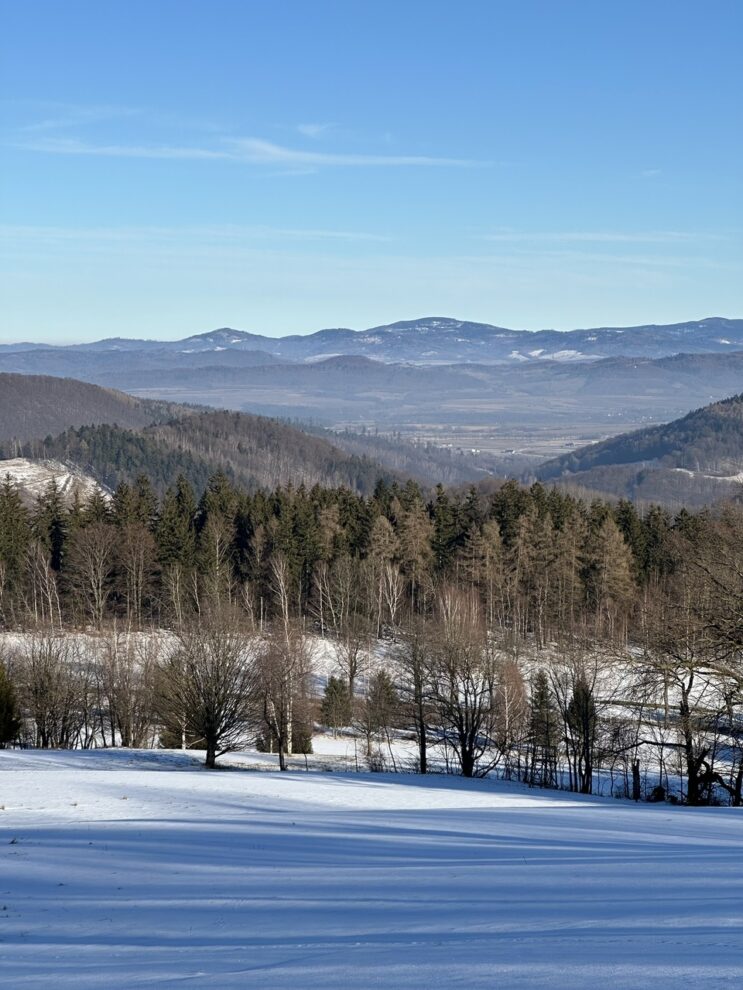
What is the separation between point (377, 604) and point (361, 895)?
52525 mm

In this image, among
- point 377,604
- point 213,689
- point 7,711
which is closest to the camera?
point 213,689

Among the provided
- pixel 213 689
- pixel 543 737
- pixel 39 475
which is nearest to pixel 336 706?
pixel 543 737

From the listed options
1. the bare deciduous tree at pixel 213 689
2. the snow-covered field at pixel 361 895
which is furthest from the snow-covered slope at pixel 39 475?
the snow-covered field at pixel 361 895

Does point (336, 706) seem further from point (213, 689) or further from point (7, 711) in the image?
point (7, 711)

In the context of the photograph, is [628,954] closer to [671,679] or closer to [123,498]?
[671,679]

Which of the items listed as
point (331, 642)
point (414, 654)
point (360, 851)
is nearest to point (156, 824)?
point (360, 851)

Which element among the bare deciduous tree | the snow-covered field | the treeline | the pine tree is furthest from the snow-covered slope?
the snow-covered field

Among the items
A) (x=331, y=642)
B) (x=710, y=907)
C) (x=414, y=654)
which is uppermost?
(x=710, y=907)

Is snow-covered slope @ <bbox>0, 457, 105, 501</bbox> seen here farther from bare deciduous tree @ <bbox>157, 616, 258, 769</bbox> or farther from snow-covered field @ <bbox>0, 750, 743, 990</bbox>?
snow-covered field @ <bbox>0, 750, 743, 990</bbox>

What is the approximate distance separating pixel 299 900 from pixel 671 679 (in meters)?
18.0

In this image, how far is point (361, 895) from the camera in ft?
37.1

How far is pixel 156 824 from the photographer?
17.7 meters

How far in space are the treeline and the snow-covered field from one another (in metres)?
14.1

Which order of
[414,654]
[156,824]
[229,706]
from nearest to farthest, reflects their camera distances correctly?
1. [156,824]
2. [229,706]
3. [414,654]
